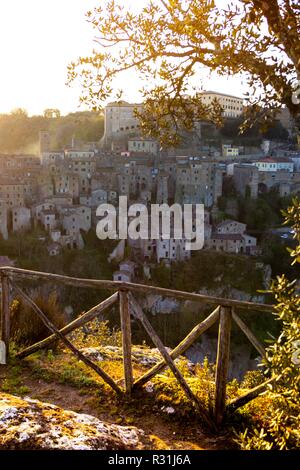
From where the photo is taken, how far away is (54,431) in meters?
2.82

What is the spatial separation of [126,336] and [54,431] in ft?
3.34

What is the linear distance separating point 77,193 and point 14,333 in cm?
4039

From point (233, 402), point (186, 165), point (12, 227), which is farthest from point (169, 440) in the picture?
point (186, 165)

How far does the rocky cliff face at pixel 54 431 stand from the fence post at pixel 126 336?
0.50 meters

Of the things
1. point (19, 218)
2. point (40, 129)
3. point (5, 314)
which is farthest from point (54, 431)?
point (40, 129)

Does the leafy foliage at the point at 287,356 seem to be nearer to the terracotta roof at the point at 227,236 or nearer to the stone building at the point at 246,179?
the terracotta roof at the point at 227,236

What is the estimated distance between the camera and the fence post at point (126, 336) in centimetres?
357

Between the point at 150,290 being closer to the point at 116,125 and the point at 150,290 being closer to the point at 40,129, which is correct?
the point at 116,125

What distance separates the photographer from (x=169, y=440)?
3162mm

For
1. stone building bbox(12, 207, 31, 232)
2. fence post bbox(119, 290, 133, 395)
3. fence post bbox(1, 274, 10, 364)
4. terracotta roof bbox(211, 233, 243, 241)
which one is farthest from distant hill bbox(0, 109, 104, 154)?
fence post bbox(119, 290, 133, 395)

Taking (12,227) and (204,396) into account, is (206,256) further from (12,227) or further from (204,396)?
(204,396)

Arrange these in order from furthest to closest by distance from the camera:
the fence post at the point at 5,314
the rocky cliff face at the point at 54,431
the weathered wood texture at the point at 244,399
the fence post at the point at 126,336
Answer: the fence post at the point at 5,314 → the fence post at the point at 126,336 → the weathered wood texture at the point at 244,399 → the rocky cliff face at the point at 54,431

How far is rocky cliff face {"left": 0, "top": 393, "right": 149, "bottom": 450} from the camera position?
2689 mm

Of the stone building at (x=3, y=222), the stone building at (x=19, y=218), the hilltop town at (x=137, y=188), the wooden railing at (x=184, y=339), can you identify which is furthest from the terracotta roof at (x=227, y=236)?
the wooden railing at (x=184, y=339)
